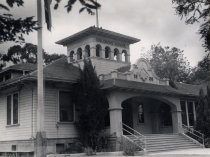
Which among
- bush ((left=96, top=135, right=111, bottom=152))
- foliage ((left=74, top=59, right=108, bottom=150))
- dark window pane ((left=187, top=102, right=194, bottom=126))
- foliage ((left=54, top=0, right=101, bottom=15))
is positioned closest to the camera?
foliage ((left=54, top=0, right=101, bottom=15))

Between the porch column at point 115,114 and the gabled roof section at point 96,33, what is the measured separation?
6.83 metres

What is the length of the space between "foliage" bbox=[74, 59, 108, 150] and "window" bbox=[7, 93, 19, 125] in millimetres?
4053

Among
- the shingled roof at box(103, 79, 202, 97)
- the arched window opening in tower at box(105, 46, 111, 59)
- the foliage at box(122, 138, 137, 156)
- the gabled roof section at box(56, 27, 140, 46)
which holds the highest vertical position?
the gabled roof section at box(56, 27, 140, 46)

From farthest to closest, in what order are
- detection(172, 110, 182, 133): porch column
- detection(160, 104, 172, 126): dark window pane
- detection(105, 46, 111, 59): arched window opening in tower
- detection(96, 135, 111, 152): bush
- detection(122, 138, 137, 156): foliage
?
1. detection(160, 104, 172, 126): dark window pane
2. detection(105, 46, 111, 59): arched window opening in tower
3. detection(172, 110, 182, 133): porch column
4. detection(96, 135, 111, 152): bush
5. detection(122, 138, 137, 156): foliage

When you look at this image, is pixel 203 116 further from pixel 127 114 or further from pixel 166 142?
pixel 127 114

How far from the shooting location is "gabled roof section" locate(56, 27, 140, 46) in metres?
28.7

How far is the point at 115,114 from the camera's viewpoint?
23484 mm

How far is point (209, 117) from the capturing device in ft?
90.3

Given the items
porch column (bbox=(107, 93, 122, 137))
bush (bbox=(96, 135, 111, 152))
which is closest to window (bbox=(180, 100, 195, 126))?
porch column (bbox=(107, 93, 122, 137))

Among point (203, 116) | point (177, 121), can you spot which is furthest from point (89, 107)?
point (203, 116)

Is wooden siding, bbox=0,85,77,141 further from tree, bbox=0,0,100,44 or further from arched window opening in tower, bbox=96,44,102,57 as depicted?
tree, bbox=0,0,100,44

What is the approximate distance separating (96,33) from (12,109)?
8965mm

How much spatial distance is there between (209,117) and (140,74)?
20.0ft

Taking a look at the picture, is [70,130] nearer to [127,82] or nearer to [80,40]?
[127,82]
